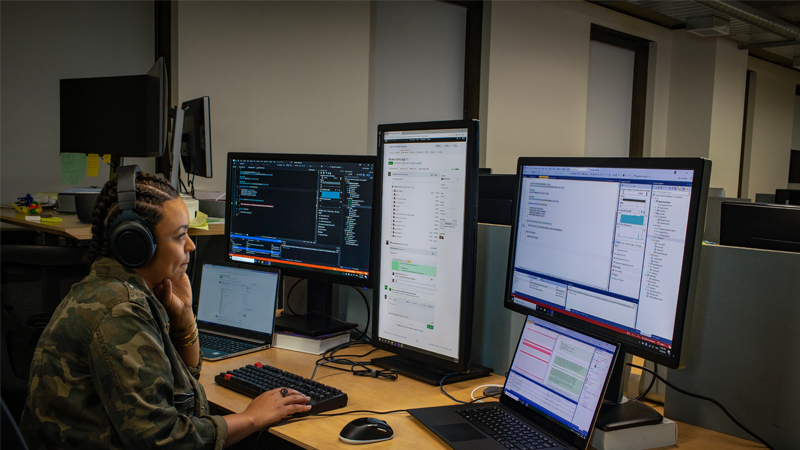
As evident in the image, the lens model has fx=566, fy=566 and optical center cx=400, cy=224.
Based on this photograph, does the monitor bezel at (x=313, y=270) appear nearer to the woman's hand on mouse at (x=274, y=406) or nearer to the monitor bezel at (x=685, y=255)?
the woman's hand on mouse at (x=274, y=406)

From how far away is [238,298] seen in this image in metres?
1.66

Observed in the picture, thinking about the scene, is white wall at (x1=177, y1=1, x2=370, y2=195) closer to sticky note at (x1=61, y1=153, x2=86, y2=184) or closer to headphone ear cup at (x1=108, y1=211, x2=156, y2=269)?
sticky note at (x1=61, y1=153, x2=86, y2=184)

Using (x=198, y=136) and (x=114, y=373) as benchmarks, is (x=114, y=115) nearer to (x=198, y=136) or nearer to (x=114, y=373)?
(x=198, y=136)

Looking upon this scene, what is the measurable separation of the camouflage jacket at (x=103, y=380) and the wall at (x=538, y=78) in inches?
160

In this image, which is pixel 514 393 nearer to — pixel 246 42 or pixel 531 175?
pixel 531 175

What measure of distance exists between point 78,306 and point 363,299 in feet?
2.94

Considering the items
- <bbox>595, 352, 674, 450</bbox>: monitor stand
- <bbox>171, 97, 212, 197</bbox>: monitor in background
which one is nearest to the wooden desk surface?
<bbox>171, 97, 212, 197</bbox>: monitor in background

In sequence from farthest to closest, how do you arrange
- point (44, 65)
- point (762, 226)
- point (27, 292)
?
1. point (44, 65)
2. point (27, 292)
3. point (762, 226)

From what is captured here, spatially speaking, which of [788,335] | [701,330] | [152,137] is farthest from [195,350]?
[152,137]

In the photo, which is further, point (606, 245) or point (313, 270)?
point (313, 270)

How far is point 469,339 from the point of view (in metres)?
1.34

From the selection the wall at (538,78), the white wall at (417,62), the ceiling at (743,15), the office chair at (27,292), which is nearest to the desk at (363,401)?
the office chair at (27,292)

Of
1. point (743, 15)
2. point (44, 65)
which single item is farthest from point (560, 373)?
point (743, 15)

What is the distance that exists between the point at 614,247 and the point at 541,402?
33 centimetres
